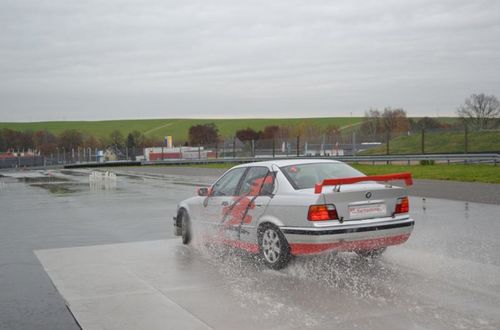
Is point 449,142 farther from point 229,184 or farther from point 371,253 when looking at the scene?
point 371,253

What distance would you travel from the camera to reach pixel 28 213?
50.5ft

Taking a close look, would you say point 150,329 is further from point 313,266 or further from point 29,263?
point 29,263

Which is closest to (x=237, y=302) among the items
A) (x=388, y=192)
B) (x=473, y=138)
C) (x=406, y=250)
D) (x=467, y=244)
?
(x=388, y=192)

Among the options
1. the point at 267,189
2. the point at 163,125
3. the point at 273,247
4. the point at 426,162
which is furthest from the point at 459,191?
the point at 163,125

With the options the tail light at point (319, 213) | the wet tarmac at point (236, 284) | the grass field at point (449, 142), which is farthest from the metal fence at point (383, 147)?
the tail light at point (319, 213)

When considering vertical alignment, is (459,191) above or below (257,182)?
below

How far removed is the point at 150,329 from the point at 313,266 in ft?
10.1

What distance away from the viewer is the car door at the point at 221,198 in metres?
8.99

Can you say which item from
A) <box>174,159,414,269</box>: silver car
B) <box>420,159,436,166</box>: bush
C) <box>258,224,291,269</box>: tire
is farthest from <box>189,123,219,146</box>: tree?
<box>258,224,291,269</box>: tire

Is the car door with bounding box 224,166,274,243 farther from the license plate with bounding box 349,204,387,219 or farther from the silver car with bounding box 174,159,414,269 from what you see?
the license plate with bounding box 349,204,387,219

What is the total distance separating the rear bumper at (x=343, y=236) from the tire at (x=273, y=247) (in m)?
0.12

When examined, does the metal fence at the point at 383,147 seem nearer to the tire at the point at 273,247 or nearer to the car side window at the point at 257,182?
the car side window at the point at 257,182

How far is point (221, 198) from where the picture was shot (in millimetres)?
9180

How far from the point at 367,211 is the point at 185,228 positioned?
3528mm
